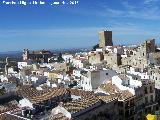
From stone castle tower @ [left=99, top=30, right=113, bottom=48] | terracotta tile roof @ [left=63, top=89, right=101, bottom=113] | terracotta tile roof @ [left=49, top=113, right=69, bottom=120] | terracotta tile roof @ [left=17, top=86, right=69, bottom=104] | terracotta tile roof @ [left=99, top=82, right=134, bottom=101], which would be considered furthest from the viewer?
stone castle tower @ [left=99, top=30, right=113, bottom=48]

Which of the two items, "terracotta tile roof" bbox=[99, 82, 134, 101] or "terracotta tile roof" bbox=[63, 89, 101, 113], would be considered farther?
"terracotta tile roof" bbox=[99, 82, 134, 101]

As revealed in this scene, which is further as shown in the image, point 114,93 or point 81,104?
point 114,93

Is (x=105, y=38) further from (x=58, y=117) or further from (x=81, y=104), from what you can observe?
(x=58, y=117)

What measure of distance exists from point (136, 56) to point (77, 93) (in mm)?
33302

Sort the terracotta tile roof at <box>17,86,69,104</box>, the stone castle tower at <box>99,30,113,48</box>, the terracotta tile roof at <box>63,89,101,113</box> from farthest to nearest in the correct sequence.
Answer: the stone castle tower at <box>99,30,113,48</box> → the terracotta tile roof at <box>17,86,69,104</box> → the terracotta tile roof at <box>63,89,101,113</box>

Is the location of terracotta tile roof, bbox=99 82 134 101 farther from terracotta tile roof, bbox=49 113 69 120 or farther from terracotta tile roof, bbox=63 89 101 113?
terracotta tile roof, bbox=49 113 69 120

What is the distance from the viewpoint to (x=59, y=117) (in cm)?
3731

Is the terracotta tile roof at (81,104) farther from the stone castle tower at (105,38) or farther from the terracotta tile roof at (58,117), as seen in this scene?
the stone castle tower at (105,38)

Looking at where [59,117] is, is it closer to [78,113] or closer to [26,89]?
[78,113]

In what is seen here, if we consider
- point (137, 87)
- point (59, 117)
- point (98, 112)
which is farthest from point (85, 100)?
point (137, 87)

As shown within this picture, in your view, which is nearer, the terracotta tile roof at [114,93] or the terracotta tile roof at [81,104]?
the terracotta tile roof at [81,104]

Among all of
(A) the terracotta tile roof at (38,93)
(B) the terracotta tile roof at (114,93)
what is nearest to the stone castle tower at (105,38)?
(B) the terracotta tile roof at (114,93)

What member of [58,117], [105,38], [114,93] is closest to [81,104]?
[58,117]

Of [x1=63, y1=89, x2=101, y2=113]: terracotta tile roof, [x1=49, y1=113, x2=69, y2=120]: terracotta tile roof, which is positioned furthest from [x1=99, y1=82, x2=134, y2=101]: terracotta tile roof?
[x1=49, y1=113, x2=69, y2=120]: terracotta tile roof
